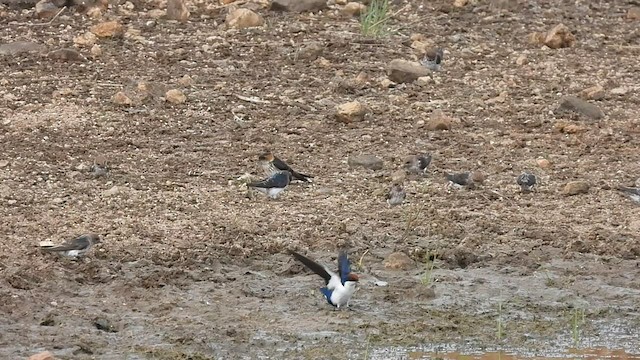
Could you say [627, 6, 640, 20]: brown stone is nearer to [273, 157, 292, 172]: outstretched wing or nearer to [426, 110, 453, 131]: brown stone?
[426, 110, 453, 131]: brown stone

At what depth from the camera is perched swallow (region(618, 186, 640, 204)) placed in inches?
374

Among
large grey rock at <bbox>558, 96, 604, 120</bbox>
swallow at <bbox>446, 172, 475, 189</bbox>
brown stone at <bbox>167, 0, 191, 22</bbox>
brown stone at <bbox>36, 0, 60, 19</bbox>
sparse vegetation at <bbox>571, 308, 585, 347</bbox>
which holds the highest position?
sparse vegetation at <bbox>571, 308, 585, 347</bbox>

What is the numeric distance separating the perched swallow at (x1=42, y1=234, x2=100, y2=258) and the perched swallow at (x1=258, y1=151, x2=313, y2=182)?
56.7 inches

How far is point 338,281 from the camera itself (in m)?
8.00

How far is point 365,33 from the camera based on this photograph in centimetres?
1200

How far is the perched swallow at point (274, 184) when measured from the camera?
30.2 ft

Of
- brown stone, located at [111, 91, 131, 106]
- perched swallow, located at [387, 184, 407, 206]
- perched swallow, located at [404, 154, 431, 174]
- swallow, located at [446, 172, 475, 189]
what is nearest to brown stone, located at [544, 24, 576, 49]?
perched swallow, located at [404, 154, 431, 174]

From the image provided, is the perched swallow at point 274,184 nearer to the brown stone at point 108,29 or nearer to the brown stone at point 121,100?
the brown stone at point 121,100

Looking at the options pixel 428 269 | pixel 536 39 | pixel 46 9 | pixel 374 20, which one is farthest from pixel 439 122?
pixel 46 9

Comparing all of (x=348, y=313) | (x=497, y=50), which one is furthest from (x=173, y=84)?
(x=348, y=313)

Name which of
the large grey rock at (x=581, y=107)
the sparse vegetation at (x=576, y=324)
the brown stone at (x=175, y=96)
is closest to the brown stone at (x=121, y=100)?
the brown stone at (x=175, y=96)

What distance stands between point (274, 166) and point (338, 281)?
1.67 metres

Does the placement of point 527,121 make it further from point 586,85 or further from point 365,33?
point 365,33

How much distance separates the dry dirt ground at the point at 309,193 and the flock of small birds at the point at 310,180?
73 mm
